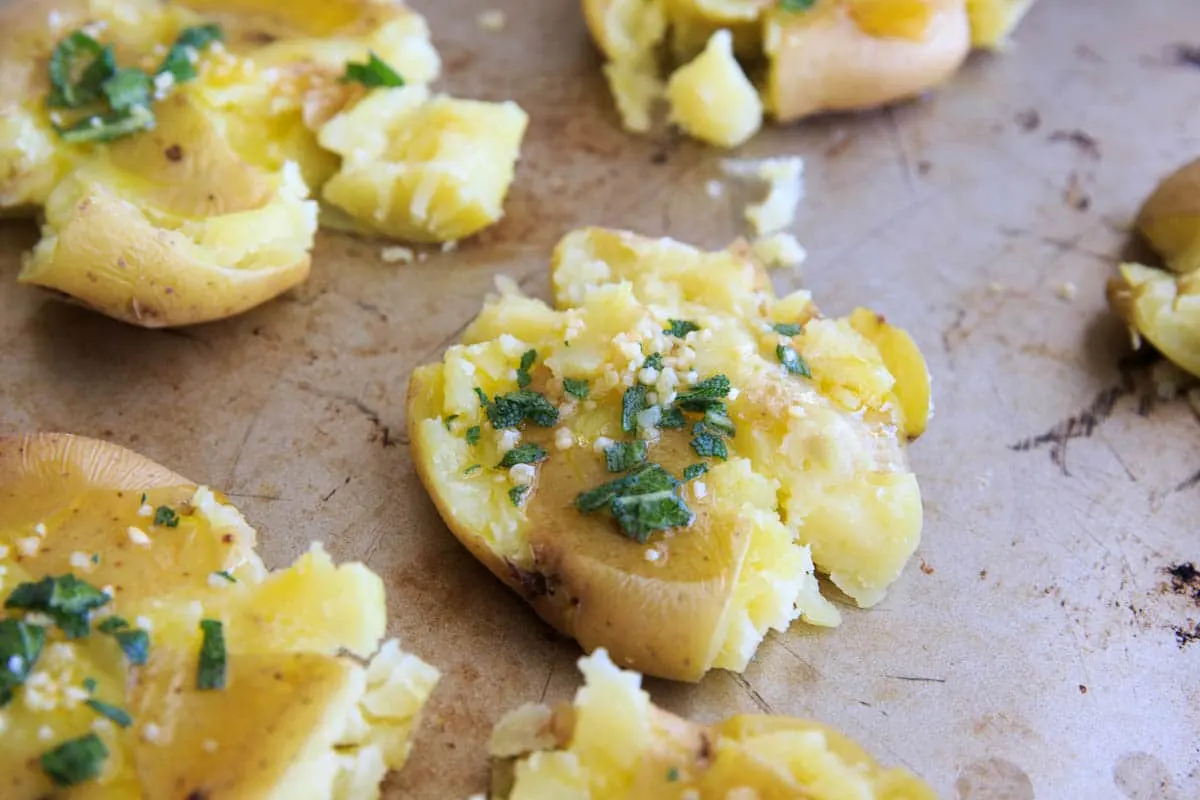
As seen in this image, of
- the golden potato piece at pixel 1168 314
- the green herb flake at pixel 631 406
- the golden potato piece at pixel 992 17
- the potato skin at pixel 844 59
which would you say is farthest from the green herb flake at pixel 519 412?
the golden potato piece at pixel 992 17

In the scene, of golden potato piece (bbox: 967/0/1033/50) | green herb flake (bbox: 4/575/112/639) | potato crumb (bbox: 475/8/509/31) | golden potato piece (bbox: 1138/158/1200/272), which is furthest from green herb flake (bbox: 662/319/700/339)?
golden potato piece (bbox: 967/0/1033/50)

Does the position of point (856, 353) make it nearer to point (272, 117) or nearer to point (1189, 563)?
point (1189, 563)

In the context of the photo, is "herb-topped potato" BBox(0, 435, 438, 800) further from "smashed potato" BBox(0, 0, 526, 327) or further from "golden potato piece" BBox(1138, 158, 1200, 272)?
"golden potato piece" BBox(1138, 158, 1200, 272)

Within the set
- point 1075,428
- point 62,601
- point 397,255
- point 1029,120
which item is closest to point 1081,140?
point 1029,120

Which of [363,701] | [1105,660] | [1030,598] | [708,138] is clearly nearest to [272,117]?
[708,138]

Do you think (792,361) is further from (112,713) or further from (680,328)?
(112,713)

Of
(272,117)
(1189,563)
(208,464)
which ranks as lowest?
(1189,563)

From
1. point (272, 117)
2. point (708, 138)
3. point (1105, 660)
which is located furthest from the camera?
point (708, 138)
